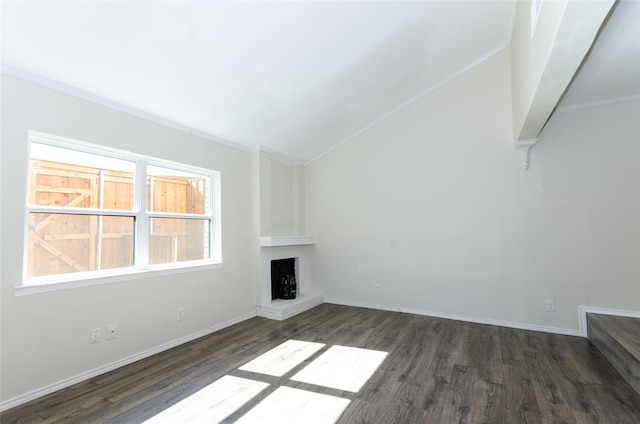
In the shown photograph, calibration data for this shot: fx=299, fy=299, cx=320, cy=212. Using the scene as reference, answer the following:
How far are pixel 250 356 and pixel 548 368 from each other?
2.70 metres

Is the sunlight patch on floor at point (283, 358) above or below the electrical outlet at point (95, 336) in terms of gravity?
below

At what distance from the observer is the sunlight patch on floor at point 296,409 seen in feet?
6.34

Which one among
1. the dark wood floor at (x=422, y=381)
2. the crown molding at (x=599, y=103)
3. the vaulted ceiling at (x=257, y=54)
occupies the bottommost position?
the dark wood floor at (x=422, y=381)

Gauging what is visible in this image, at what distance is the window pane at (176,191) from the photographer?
3.23m

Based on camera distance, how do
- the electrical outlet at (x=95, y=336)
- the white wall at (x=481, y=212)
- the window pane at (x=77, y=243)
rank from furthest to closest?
the white wall at (x=481, y=212)
the electrical outlet at (x=95, y=336)
the window pane at (x=77, y=243)

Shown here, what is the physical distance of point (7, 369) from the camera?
2.07 metres

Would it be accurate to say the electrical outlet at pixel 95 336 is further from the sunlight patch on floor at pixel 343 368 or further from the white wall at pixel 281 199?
the white wall at pixel 281 199

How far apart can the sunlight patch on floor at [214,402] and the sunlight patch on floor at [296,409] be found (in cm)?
15

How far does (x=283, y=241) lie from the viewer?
448 centimetres

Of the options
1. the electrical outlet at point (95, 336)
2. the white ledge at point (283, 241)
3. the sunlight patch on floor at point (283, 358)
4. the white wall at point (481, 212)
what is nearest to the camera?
the electrical outlet at point (95, 336)

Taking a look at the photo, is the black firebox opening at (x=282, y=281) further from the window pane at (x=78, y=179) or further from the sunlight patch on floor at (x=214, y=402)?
the window pane at (x=78, y=179)

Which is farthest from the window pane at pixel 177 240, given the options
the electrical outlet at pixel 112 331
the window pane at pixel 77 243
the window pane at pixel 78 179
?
the electrical outlet at pixel 112 331

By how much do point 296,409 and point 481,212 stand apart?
10.8 feet

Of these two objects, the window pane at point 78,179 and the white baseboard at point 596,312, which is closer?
the window pane at point 78,179
